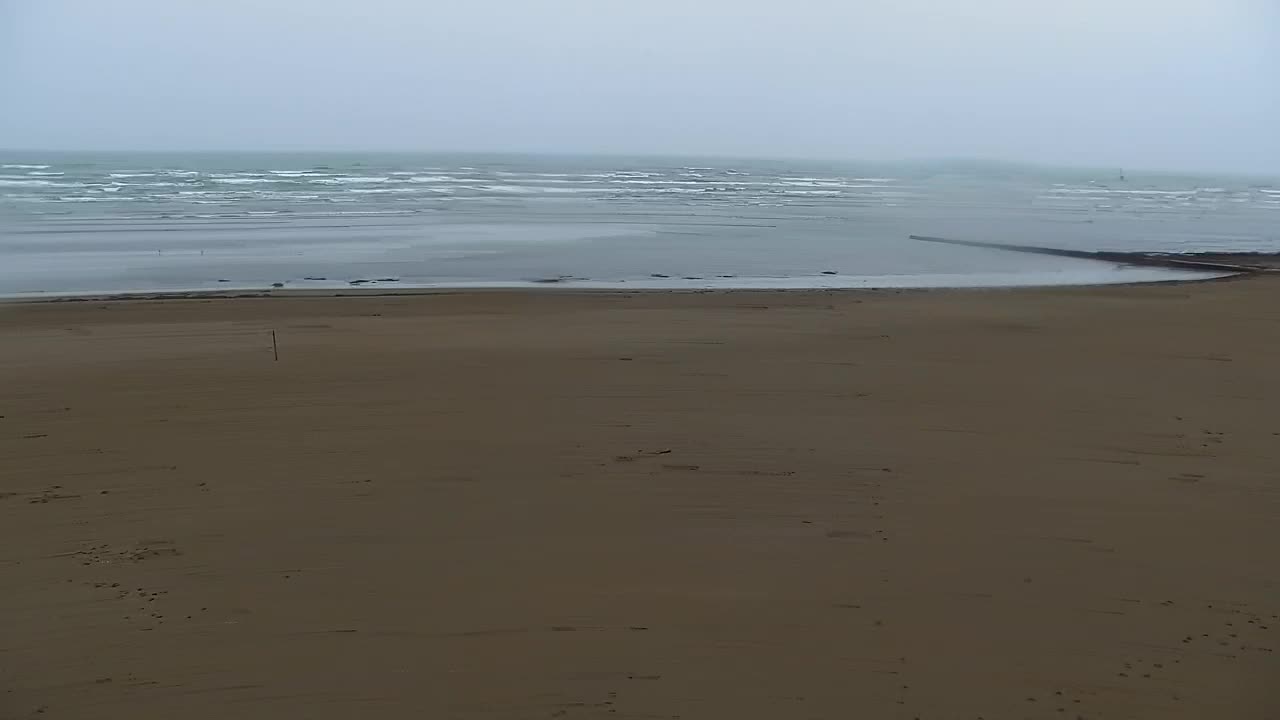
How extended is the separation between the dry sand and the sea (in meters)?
5.11

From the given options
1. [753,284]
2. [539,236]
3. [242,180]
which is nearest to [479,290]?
[753,284]

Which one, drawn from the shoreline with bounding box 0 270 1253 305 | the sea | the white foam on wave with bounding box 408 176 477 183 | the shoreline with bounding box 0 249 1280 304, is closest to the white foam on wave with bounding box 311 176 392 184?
the white foam on wave with bounding box 408 176 477 183

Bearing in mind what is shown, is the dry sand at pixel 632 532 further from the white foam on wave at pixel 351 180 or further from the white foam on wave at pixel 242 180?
the white foam on wave at pixel 351 180

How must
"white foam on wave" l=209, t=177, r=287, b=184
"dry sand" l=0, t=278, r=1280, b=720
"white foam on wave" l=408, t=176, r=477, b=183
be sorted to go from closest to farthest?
1. "dry sand" l=0, t=278, r=1280, b=720
2. "white foam on wave" l=209, t=177, r=287, b=184
3. "white foam on wave" l=408, t=176, r=477, b=183

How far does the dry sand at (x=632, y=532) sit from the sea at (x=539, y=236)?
16.8 feet

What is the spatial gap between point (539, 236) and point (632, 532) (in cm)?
1466

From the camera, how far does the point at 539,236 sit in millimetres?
18062

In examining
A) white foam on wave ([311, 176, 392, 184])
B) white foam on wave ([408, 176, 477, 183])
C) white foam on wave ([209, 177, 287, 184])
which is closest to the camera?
white foam on wave ([209, 177, 287, 184])

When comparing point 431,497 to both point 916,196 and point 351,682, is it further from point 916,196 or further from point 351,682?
point 916,196

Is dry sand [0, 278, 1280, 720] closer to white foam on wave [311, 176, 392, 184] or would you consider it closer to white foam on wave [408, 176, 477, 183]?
white foam on wave [311, 176, 392, 184]

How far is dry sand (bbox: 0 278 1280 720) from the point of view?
2.90 metres

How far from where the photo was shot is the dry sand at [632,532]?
2896 millimetres

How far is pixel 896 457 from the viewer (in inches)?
199

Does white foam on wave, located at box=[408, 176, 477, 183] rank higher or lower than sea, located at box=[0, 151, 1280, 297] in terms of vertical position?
higher
